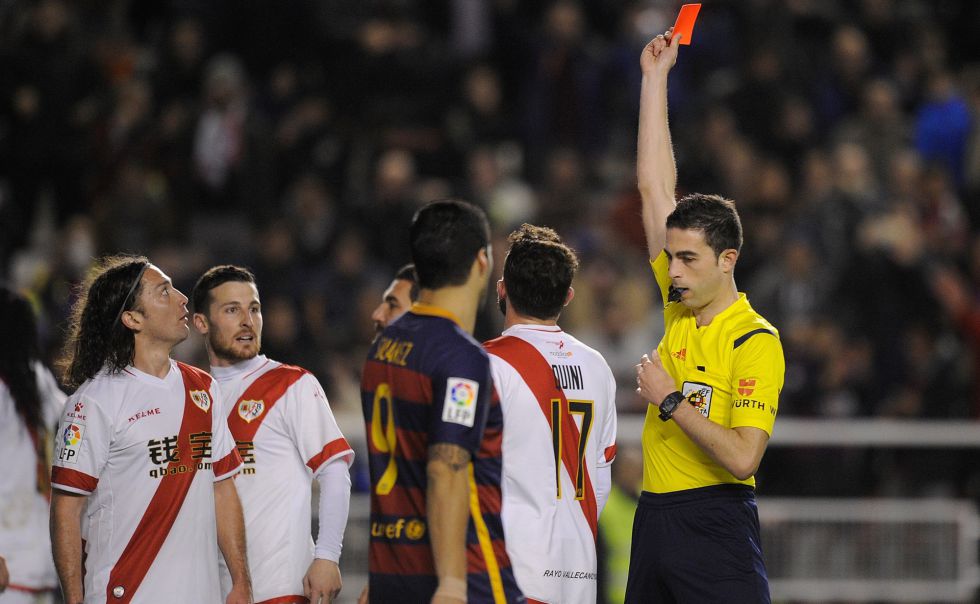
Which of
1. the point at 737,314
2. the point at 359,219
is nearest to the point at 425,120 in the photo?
the point at 359,219

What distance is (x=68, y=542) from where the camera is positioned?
579 centimetres

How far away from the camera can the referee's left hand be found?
5.99 meters

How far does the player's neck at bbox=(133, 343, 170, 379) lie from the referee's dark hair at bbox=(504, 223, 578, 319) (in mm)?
1628

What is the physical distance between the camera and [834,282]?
45.4 ft

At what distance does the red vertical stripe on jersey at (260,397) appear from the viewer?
6641 millimetres

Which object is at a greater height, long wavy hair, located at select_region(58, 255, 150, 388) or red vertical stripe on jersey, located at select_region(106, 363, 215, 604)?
long wavy hair, located at select_region(58, 255, 150, 388)

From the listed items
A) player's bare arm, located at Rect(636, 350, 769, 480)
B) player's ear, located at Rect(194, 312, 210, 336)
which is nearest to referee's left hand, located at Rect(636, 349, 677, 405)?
player's bare arm, located at Rect(636, 350, 769, 480)

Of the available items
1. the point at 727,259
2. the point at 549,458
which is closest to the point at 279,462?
the point at 549,458

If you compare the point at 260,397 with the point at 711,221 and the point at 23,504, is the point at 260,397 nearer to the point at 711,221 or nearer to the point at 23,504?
the point at 23,504

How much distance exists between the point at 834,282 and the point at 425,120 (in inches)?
189

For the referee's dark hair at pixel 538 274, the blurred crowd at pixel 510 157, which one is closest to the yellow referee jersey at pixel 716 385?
the referee's dark hair at pixel 538 274

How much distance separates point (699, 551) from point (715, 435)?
1.92 feet

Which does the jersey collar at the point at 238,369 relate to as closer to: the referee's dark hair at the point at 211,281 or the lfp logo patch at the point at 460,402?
the referee's dark hair at the point at 211,281

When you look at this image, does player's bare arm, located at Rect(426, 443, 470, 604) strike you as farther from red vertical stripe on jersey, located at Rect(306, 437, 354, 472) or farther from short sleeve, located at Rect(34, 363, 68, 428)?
short sleeve, located at Rect(34, 363, 68, 428)
